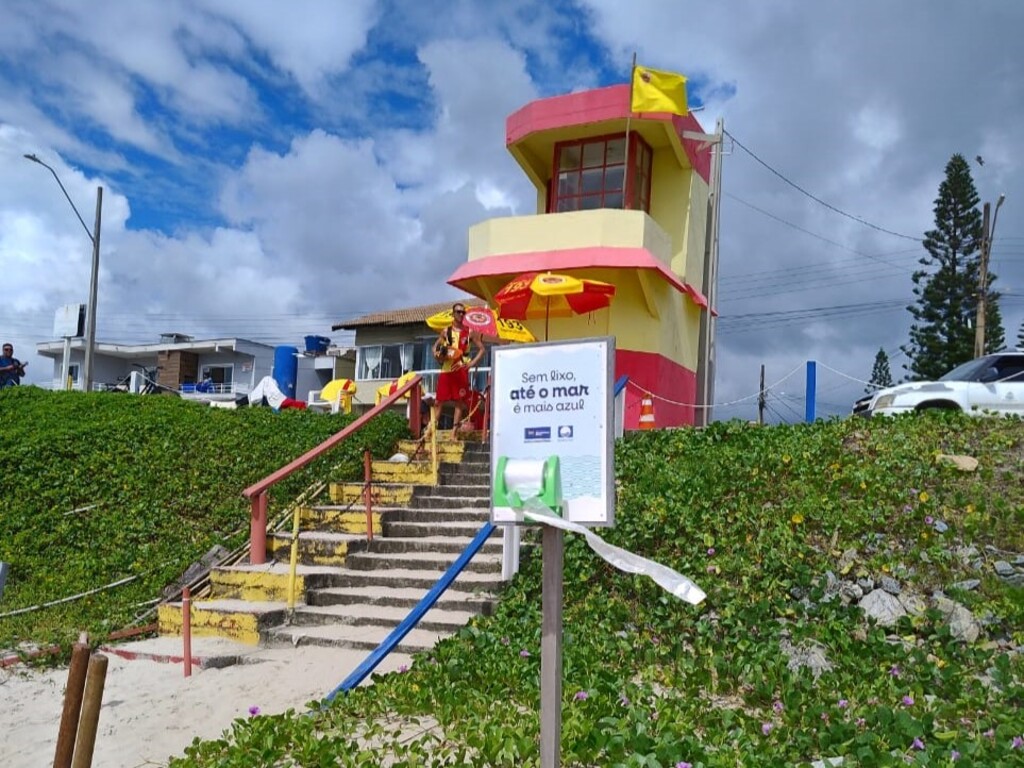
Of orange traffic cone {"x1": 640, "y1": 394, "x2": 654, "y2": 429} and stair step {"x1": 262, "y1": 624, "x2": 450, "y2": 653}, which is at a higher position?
orange traffic cone {"x1": 640, "y1": 394, "x2": 654, "y2": 429}

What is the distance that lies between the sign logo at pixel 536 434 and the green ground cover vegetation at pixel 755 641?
149 cm

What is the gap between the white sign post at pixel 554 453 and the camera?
10.8 ft

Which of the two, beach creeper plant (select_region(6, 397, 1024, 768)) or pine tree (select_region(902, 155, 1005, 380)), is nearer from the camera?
beach creeper plant (select_region(6, 397, 1024, 768))

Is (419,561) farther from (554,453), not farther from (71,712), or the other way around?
(554,453)

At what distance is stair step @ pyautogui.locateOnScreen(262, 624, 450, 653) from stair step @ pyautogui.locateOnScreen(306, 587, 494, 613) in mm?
398

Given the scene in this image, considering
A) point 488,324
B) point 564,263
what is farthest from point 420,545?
point 564,263

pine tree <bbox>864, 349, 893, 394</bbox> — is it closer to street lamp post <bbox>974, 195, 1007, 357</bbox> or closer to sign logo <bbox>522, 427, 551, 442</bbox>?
street lamp post <bbox>974, 195, 1007, 357</bbox>

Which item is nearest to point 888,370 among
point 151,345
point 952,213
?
point 952,213

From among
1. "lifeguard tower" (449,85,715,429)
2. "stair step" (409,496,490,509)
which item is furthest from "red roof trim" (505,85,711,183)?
"stair step" (409,496,490,509)

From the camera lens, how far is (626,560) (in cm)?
314

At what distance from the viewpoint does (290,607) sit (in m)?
7.52

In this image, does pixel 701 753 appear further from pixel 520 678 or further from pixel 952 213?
pixel 952 213

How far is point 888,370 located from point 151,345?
4251 centimetres

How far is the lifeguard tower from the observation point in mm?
14789
